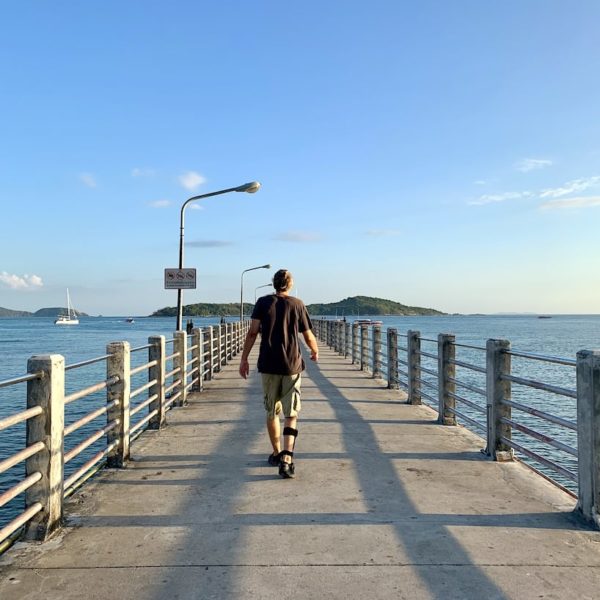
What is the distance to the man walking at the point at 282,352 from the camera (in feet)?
17.5

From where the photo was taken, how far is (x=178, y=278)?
1403 centimetres

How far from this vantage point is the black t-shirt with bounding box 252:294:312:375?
533 centimetres

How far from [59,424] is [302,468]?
8.00ft

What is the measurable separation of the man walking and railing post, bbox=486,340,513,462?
6.73 feet

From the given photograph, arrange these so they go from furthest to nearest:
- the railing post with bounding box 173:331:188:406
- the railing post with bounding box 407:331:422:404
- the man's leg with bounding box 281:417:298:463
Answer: the railing post with bounding box 407:331:422:404 < the railing post with bounding box 173:331:188:406 < the man's leg with bounding box 281:417:298:463

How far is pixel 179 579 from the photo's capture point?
3.18m

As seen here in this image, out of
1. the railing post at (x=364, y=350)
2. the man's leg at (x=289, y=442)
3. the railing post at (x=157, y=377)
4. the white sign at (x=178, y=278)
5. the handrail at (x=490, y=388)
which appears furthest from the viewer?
the railing post at (x=364, y=350)

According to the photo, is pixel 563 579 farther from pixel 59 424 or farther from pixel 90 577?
pixel 59 424

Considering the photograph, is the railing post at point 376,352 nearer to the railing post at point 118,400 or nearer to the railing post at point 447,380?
the railing post at point 447,380

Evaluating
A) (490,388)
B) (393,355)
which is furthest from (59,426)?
(393,355)

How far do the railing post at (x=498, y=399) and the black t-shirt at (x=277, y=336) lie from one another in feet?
7.27

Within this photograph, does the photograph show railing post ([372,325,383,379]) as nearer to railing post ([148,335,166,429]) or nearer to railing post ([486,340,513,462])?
railing post ([148,335,166,429])

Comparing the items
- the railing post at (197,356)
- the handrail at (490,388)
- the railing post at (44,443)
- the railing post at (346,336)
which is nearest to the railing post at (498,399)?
the handrail at (490,388)

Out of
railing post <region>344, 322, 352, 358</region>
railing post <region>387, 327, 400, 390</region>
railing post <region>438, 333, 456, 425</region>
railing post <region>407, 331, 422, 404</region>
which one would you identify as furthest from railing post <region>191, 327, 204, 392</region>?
railing post <region>344, 322, 352, 358</region>
